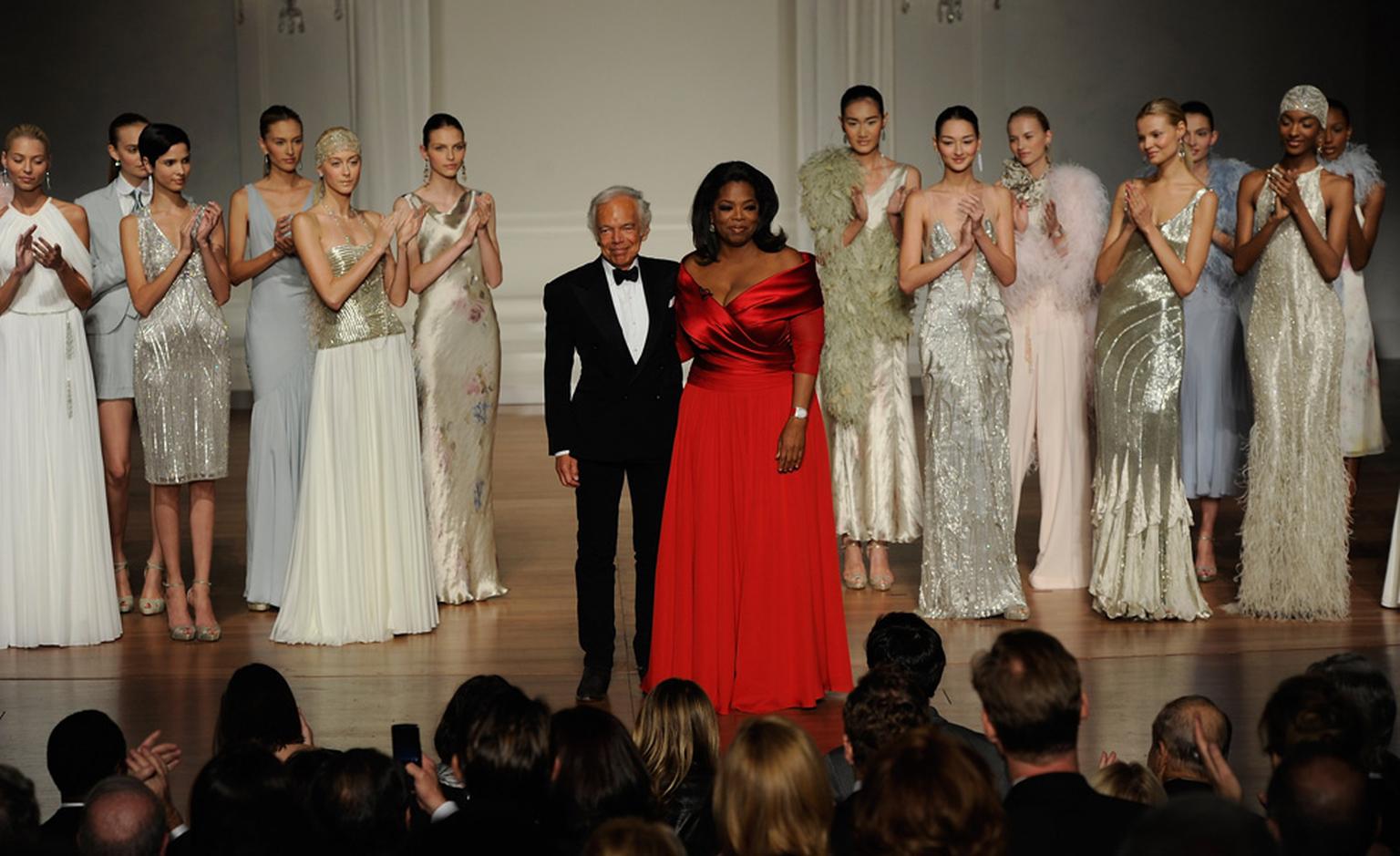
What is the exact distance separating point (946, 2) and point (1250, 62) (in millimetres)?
2341

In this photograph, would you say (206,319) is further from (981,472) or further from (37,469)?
(981,472)

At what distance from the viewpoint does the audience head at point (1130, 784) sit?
3486 millimetres

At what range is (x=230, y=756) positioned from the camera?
3.42 meters

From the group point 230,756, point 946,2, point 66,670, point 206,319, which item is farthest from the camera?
point 946,2

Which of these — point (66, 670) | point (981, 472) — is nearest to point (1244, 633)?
point (981, 472)

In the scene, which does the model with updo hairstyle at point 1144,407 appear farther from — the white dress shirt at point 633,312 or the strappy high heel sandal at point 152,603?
the strappy high heel sandal at point 152,603

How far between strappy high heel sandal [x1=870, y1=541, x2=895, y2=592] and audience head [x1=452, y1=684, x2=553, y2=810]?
3795 mm

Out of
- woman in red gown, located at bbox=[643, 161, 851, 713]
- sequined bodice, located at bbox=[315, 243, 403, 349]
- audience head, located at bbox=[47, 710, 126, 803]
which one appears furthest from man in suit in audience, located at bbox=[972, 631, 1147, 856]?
sequined bodice, located at bbox=[315, 243, 403, 349]

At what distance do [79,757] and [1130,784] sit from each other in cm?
200

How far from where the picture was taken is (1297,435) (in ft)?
21.7

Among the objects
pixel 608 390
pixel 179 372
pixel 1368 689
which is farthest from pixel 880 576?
pixel 1368 689

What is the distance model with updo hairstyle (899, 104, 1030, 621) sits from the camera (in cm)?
Answer: 666

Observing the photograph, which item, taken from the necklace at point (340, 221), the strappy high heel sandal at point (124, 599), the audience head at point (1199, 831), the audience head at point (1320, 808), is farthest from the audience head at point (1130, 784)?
the strappy high heel sandal at point (124, 599)

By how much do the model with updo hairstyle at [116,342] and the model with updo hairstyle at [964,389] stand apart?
2.80 m
